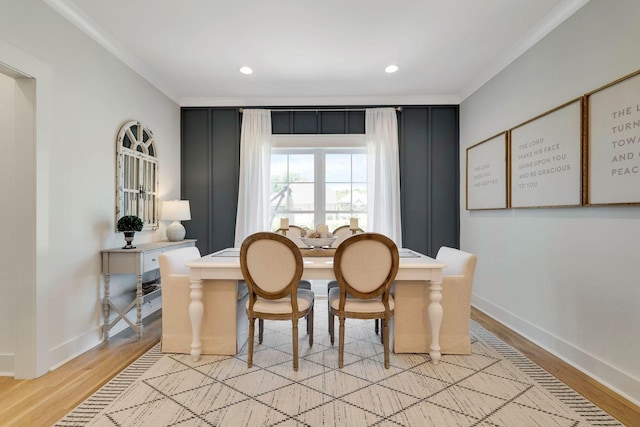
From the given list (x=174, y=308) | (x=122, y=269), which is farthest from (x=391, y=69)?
(x=122, y=269)

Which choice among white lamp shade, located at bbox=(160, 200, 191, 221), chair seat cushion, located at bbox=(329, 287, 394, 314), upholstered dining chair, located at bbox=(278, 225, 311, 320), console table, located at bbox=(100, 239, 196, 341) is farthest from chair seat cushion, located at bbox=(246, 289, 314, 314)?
white lamp shade, located at bbox=(160, 200, 191, 221)

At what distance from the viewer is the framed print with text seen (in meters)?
3.23

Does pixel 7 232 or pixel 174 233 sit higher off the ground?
pixel 7 232

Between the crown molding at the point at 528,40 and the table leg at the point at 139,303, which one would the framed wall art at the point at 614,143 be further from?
the table leg at the point at 139,303

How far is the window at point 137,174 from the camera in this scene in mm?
3029

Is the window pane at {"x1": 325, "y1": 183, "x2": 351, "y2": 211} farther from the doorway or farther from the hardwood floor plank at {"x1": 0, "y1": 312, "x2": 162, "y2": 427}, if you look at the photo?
the doorway

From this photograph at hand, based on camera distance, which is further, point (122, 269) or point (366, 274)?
point (122, 269)

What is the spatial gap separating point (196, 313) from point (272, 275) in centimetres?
66

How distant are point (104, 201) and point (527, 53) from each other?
3.97 meters

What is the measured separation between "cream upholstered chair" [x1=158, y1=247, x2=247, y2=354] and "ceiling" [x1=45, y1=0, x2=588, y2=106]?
6.22 feet

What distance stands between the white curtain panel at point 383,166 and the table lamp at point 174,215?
2.35 metres

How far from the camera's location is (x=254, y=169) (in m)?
4.26

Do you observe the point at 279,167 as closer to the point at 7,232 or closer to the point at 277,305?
the point at 277,305

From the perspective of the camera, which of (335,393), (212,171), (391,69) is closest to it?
(335,393)
